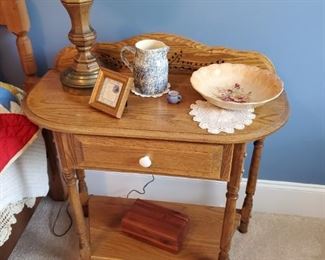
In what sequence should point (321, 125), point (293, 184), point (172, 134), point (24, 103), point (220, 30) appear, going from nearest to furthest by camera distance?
point (172, 134)
point (24, 103)
point (220, 30)
point (321, 125)
point (293, 184)

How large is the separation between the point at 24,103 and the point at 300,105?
3.06ft

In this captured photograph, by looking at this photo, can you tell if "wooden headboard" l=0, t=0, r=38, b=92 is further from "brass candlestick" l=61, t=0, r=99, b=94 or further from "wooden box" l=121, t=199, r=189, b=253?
"wooden box" l=121, t=199, r=189, b=253

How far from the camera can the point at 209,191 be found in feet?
5.17

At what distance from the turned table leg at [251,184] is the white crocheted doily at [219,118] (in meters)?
0.29

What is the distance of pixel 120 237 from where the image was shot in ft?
4.58

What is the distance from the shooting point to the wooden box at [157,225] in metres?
1.33

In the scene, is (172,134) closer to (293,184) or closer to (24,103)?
(24,103)

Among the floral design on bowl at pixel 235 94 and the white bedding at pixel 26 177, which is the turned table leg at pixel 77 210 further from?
the floral design on bowl at pixel 235 94

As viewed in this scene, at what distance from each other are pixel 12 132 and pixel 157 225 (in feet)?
2.02

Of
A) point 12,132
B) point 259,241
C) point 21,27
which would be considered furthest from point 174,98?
point 259,241

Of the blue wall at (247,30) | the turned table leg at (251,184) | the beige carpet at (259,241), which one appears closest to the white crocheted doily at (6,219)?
the beige carpet at (259,241)

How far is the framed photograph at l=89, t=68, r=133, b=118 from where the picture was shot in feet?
3.18

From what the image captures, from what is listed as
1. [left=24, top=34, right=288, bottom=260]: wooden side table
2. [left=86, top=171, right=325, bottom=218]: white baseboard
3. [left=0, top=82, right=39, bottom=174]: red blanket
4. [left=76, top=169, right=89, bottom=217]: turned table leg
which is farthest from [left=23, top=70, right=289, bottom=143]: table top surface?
[left=86, top=171, right=325, bottom=218]: white baseboard

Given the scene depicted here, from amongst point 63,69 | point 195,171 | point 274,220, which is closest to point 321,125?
A: point 274,220
